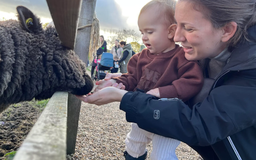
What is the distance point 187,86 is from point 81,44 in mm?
1965

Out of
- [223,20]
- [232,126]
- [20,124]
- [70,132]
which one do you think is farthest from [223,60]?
[20,124]

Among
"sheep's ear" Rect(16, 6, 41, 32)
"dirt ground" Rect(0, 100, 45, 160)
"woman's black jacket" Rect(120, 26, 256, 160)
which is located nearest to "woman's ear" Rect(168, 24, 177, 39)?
"woman's black jacket" Rect(120, 26, 256, 160)

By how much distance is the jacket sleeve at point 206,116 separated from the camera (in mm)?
1268

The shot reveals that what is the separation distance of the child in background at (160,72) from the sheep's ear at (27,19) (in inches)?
44.1

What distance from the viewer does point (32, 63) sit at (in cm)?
188

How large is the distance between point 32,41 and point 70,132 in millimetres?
1488

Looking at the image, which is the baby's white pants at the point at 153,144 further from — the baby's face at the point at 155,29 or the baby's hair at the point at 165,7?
the baby's hair at the point at 165,7

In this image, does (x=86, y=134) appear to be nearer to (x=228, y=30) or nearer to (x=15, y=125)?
(x=15, y=125)

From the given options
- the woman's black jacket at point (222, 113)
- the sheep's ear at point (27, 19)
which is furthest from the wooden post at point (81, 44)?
the woman's black jacket at point (222, 113)

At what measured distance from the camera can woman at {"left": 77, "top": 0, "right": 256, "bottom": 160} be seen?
4.20ft

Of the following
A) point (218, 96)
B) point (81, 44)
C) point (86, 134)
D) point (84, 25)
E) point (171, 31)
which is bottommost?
point (86, 134)

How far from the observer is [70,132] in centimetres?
282

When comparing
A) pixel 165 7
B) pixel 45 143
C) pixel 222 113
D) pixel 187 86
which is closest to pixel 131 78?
pixel 187 86

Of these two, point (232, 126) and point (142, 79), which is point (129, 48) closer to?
point (142, 79)
